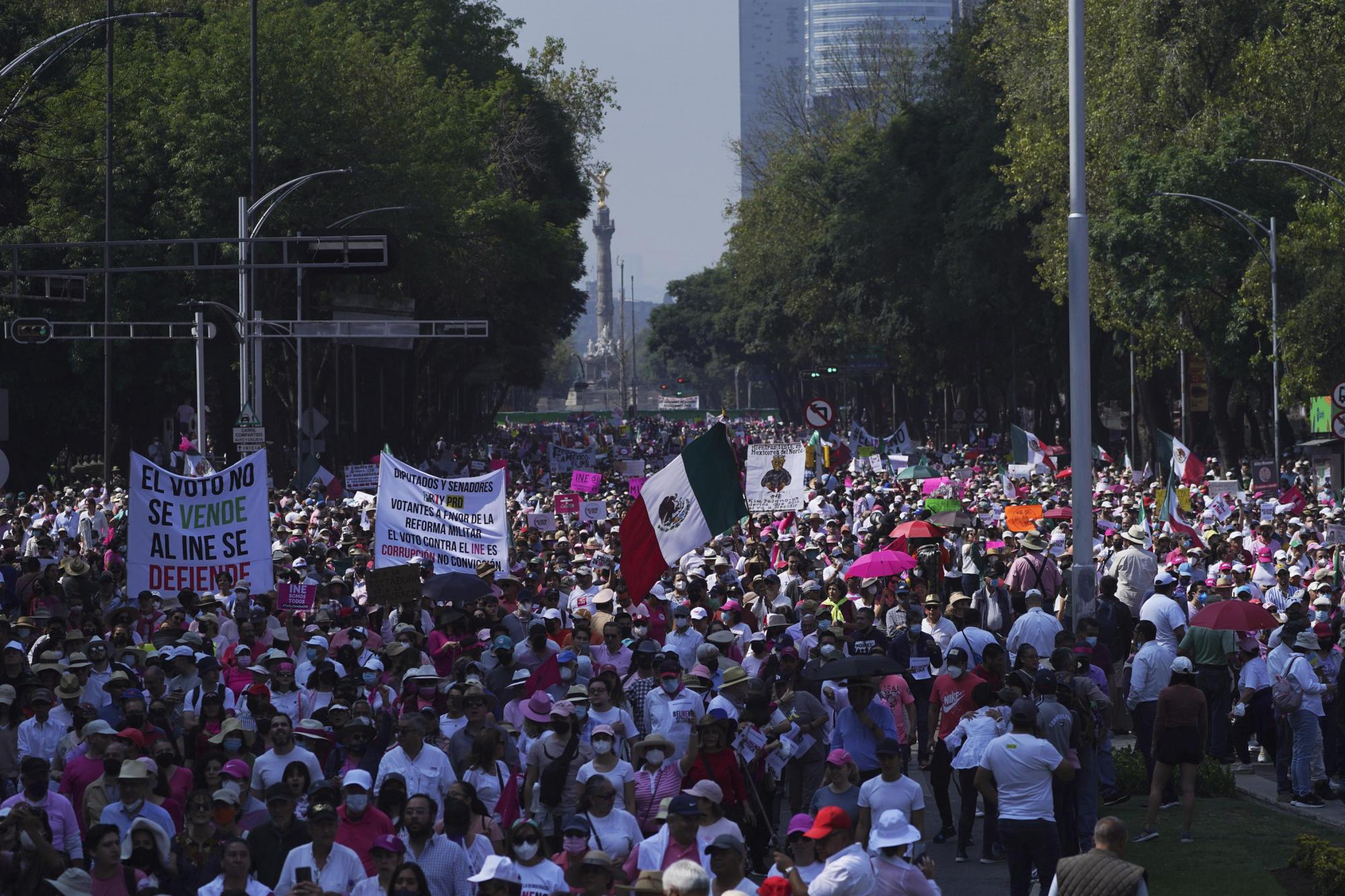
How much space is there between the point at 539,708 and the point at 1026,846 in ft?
9.39

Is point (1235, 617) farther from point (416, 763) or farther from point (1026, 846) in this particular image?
point (416, 763)

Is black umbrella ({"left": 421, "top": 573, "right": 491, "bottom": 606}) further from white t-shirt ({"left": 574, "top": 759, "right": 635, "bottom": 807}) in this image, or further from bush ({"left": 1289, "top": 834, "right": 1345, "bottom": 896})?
bush ({"left": 1289, "top": 834, "right": 1345, "bottom": 896})

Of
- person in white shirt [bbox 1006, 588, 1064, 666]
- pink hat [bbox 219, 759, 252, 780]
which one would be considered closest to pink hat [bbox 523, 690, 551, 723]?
pink hat [bbox 219, 759, 252, 780]

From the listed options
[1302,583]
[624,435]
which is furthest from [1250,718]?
[624,435]

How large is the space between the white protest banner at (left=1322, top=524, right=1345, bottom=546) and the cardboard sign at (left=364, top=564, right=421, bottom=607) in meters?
10.7

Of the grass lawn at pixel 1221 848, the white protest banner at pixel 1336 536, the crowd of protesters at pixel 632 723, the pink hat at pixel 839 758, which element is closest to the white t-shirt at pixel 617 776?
the crowd of protesters at pixel 632 723

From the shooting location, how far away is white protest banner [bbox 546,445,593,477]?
1871 inches

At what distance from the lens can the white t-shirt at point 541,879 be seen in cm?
843

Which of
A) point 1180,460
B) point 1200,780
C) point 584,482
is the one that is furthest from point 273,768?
point 584,482

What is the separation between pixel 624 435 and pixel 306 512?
6575 centimetres

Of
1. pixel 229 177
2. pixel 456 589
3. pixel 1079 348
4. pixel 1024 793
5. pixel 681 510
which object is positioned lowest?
pixel 1024 793

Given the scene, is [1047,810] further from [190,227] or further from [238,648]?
[190,227]

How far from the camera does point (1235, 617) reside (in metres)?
14.3

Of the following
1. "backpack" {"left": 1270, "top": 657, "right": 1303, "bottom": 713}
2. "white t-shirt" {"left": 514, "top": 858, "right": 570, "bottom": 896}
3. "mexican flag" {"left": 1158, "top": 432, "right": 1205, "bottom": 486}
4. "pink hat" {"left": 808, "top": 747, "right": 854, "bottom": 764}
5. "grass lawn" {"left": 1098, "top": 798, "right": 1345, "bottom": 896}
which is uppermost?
"mexican flag" {"left": 1158, "top": 432, "right": 1205, "bottom": 486}
